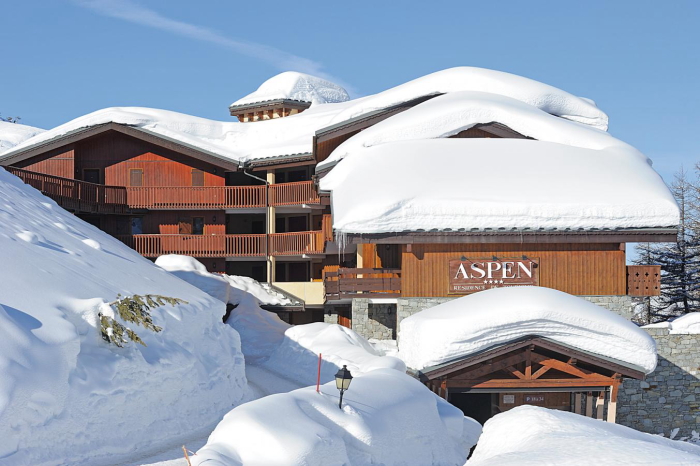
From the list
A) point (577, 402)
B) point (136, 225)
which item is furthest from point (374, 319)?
point (136, 225)

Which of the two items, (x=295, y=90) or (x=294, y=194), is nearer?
(x=294, y=194)

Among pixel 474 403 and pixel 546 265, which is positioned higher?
pixel 546 265

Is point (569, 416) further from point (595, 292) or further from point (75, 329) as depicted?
point (595, 292)

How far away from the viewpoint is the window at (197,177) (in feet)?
103

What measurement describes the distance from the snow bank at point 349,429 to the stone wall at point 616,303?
30.0 ft

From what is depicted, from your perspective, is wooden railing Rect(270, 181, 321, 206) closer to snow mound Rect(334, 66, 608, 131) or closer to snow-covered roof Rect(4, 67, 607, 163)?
snow-covered roof Rect(4, 67, 607, 163)

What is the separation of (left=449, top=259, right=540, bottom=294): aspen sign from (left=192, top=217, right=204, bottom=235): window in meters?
13.3

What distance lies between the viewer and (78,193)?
27.9 m

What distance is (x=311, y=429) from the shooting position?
30.0 feet

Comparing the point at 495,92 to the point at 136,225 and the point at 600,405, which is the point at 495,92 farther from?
the point at 136,225

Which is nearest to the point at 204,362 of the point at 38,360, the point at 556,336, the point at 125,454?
the point at 125,454

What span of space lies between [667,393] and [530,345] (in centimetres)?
854

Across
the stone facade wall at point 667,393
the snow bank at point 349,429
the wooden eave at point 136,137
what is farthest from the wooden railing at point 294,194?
the snow bank at point 349,429

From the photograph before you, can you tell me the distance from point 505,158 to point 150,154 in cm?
1555
